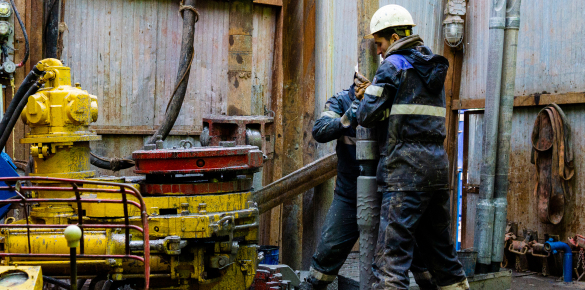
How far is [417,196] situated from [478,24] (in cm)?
382

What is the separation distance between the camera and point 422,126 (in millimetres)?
4184

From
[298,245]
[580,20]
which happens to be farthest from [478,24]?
[298,245]

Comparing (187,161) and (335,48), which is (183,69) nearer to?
(335,48)

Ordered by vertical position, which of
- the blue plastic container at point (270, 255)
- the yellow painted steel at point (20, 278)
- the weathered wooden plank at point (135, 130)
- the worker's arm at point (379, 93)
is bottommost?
the blue plastic container at point (270, 255)

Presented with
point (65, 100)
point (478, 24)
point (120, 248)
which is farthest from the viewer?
point (478, 24)

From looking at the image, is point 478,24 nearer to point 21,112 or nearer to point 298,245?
point 298,245

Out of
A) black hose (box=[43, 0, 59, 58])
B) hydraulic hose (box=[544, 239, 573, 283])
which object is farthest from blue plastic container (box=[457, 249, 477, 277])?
black hose (box=[43, 0, 59, 58])

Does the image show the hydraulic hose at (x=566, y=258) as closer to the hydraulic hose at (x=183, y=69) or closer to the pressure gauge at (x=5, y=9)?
the hydraulic hose at (x=183, y=69)

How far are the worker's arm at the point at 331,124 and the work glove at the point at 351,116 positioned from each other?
240 millimetres

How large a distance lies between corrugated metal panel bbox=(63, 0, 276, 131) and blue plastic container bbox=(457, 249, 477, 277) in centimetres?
280

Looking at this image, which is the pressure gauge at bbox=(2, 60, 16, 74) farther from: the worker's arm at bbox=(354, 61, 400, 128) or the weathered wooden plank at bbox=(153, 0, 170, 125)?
the worker's arm at bbox=(354, 61, 400, 128)

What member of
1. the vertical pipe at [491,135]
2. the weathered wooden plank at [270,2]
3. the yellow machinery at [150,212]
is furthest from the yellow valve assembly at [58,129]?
the vertical pipe at [491,135]

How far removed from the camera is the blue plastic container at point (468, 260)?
5.79 m

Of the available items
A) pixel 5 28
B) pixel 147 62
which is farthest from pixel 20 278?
pixel 147 62
